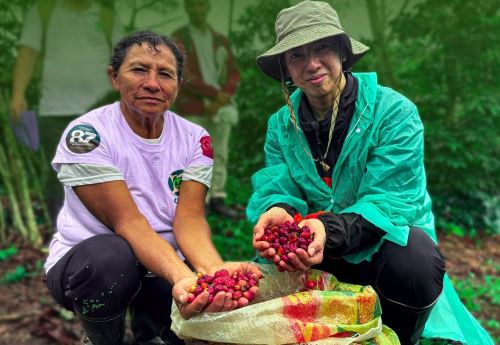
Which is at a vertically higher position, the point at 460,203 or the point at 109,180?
the point at 109,180

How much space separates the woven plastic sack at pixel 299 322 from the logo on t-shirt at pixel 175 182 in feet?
1.84

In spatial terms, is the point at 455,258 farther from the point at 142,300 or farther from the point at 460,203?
the point at 142,300

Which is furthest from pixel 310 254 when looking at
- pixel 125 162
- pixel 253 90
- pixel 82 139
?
pixel 253 90

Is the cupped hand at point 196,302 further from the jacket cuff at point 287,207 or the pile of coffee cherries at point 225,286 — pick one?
the jacket cuff at point 287,207

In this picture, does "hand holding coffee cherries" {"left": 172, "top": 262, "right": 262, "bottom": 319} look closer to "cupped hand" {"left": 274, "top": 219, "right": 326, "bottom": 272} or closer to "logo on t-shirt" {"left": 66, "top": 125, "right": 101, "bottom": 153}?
"cupped hand" {"left": 274, "top": 219, "right": 326, "bottom": 272}

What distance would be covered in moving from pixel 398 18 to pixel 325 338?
385cm

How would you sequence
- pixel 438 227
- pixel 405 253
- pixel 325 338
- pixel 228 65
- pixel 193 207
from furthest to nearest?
pixel 438 227, pixel 228 65, pixel 193 207, pixel 405 253, pixel 325 338

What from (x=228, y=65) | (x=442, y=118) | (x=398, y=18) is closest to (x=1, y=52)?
(x=228, y=65)

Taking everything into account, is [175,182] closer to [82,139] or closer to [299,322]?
[82,139]

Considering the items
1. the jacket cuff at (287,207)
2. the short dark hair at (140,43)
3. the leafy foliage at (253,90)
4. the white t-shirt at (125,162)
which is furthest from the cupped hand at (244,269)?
the leafy foliage at (253,90)

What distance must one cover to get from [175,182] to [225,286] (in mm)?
687

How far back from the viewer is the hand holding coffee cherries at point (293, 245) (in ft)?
6.63

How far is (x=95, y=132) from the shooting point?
7.76ft

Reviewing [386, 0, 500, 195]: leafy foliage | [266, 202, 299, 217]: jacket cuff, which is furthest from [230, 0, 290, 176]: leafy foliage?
[266, 202, 299, 217]: jacket cuff
